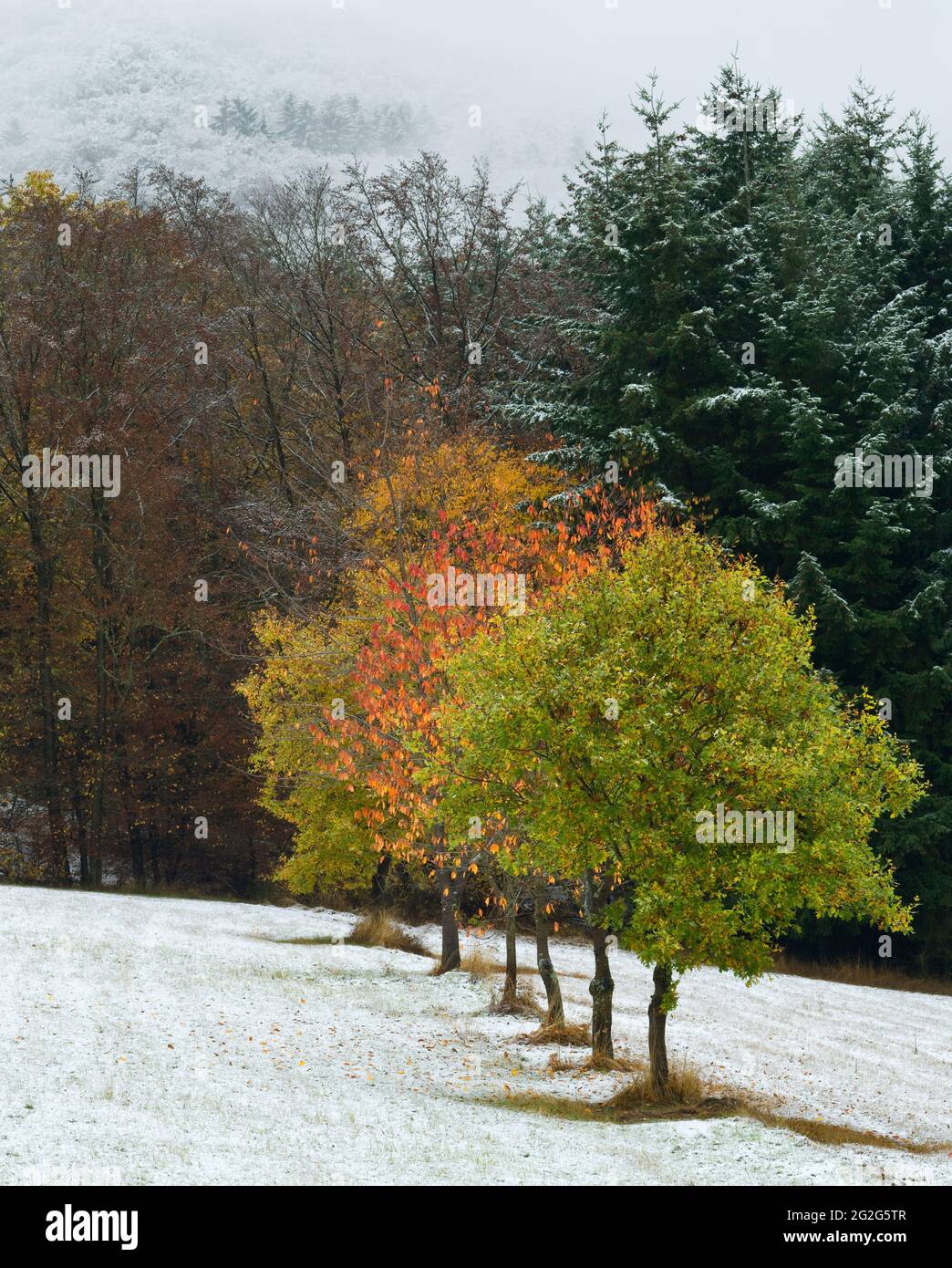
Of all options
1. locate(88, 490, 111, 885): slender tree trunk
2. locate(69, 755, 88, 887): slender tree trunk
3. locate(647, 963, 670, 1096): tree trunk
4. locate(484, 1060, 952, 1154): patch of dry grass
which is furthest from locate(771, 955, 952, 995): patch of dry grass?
A: locate(69, 755, 88, 887): slender tree trunk

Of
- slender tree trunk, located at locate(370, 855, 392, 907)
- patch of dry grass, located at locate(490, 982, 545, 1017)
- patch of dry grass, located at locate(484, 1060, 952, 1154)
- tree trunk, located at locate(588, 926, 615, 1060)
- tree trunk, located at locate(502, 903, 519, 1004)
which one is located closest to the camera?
patch of dry grass, located at locate(484, 1060, 952, 1154)

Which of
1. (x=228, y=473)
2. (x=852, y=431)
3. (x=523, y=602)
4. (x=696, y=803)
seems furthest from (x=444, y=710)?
(x=228, y=473)

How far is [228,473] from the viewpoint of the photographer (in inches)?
1820

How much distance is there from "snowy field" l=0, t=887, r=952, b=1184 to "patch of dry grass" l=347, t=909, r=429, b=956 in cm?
123

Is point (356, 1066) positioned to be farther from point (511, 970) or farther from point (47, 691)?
point (47, 691)

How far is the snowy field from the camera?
12086 mm

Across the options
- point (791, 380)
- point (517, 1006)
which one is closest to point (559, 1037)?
point (517, 1006)

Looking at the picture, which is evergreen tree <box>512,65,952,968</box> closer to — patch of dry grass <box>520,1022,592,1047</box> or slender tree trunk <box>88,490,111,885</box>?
slender tree trunk <box>88,490,111,885</box>

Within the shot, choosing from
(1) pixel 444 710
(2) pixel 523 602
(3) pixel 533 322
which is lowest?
(1) pixel 444 710
